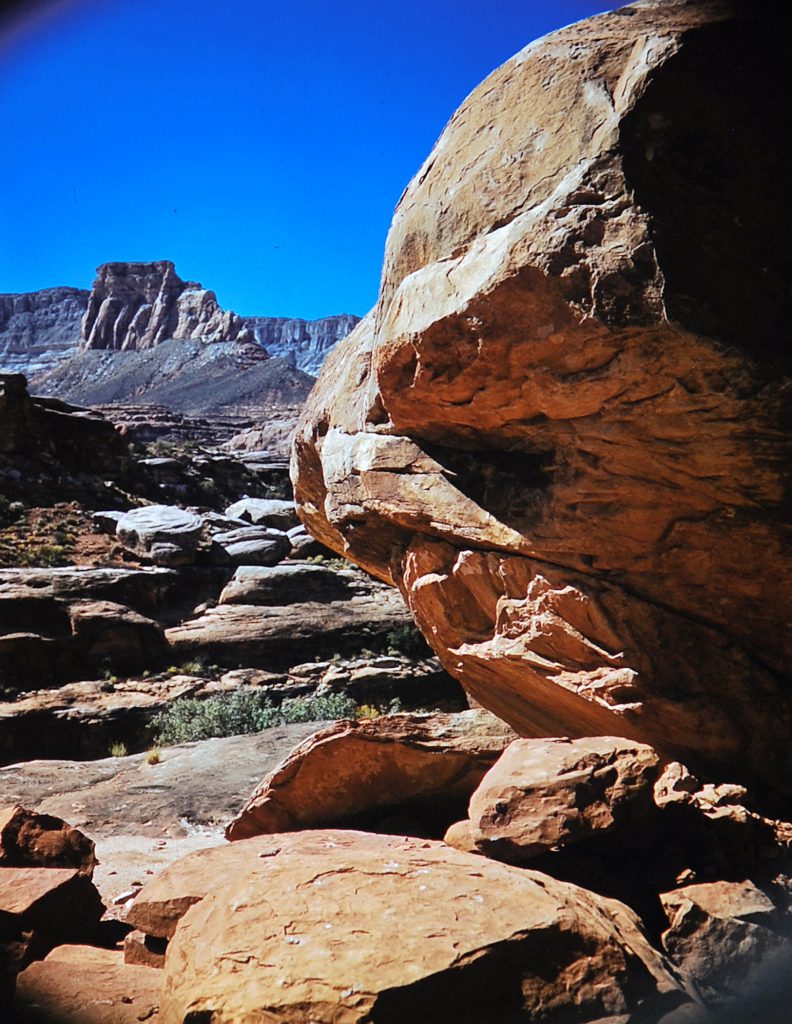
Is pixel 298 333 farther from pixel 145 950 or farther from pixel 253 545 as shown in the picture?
pixel 145 950

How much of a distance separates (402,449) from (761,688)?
106 inches

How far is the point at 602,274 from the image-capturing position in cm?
368

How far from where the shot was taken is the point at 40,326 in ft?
417

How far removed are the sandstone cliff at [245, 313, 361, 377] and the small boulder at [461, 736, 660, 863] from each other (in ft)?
425

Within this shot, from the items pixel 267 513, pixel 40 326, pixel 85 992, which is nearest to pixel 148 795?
pixel 85 992

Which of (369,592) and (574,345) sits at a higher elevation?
(574,345)

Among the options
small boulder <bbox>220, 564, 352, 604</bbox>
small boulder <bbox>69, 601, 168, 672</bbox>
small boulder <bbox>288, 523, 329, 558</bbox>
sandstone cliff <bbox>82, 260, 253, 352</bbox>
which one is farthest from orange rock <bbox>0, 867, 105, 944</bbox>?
sandstone cliff <bbox>82, 260, 253, 352</bbox>

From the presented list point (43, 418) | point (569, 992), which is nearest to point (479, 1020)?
point (569, 992)

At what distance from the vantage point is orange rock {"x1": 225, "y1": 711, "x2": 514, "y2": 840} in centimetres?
516

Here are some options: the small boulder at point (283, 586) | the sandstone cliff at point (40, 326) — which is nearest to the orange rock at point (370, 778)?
the small boulder at point (283, 586)

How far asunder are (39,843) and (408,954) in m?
3.22

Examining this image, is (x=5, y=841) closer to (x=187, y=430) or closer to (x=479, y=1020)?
(x=479, y=1020)

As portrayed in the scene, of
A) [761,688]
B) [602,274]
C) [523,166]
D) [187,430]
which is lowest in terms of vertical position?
[761,688]

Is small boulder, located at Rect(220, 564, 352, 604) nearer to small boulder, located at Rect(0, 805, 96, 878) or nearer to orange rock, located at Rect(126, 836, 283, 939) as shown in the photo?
small boulder, located at Rect(0, 805, 96, 878)
